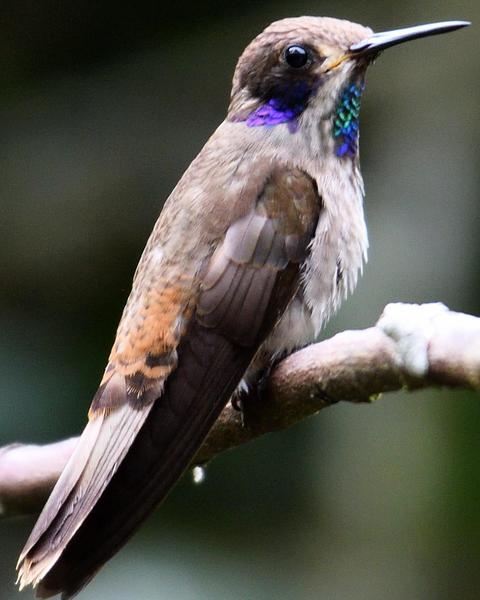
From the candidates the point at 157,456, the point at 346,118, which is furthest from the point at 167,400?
the point at 346,118

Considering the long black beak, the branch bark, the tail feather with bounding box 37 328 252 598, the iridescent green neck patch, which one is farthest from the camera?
the iridescent green neck patch

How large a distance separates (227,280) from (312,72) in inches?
25.4

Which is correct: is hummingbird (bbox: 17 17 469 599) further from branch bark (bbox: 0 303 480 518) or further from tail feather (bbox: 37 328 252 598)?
branch bark (bbox: 0 303 480 518)

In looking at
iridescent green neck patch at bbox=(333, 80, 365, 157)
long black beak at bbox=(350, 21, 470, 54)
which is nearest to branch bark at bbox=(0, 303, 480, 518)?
iridescent green neck patch at bbox=(333, 80, 365, 157)

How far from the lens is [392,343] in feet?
6.19

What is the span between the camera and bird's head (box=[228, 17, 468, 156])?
2809 mm

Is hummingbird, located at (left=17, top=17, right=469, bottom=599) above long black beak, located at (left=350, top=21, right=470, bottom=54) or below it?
below

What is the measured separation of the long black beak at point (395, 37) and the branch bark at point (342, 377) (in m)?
0.86

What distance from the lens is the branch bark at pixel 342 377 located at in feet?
5.82

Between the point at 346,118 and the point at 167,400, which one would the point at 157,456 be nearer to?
the point at 167,400

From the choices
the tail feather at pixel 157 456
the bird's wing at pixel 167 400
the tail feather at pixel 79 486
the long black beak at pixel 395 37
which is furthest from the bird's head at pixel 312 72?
the tail feather at pixel 79 486

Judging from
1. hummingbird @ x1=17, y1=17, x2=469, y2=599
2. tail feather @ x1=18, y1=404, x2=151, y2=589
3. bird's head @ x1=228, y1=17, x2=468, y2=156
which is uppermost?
bird's head @ x1=228, y1=17, x2=468, y2=156

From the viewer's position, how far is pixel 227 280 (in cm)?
248

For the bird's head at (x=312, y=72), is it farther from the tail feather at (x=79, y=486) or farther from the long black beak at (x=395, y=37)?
the tail feather at (x=79, y=486)
